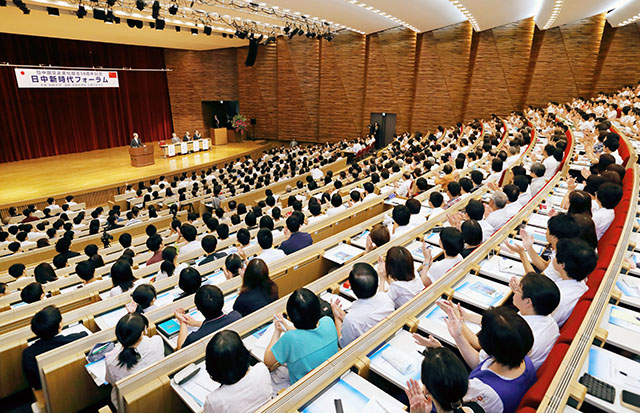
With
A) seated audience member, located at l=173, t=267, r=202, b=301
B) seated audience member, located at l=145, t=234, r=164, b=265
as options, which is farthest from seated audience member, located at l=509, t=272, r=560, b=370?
seated audience member, located at l=145, t=234, r=164, b=265

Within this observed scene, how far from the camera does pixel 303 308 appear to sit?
7.45 feet

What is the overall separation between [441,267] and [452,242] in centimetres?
25

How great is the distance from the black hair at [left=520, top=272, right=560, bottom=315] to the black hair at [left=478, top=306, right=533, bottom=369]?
16.8 inches

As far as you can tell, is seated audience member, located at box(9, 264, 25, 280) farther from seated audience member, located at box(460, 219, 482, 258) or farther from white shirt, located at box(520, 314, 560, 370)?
white shirt, located at box(520, 314, 560, 370)

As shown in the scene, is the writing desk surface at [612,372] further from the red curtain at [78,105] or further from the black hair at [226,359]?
the red curtain at [78,105]

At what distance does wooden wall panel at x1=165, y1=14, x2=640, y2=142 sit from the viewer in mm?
14133

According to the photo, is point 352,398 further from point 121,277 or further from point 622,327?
point 121,277

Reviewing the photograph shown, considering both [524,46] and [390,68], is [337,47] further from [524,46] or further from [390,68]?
[524,46]

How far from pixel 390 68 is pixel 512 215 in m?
13.5

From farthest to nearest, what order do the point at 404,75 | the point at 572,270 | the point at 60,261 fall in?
the point at 404,75, the point at 60,261, the point at 572,270

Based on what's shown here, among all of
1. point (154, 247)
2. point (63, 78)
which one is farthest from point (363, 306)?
point (63, 78)

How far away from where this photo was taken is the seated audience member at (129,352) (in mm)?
2451

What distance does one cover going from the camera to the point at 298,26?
15.1 m

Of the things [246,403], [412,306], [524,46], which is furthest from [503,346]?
[524,46]
